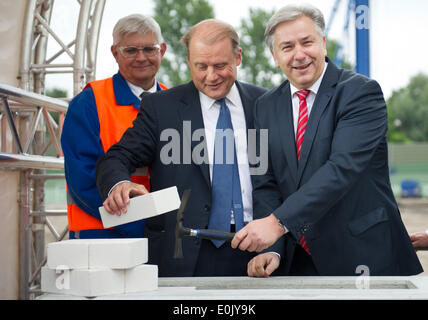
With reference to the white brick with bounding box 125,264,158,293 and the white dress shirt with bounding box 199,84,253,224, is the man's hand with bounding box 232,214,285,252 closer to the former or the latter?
the white brick with bounding box 125,264,158,293

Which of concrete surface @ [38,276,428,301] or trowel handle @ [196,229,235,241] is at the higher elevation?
trowel handle @ [196,229,235,241]

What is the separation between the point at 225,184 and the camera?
2.09 meters

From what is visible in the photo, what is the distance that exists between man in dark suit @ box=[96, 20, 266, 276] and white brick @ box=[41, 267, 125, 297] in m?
0.70

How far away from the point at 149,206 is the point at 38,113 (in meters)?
2.44

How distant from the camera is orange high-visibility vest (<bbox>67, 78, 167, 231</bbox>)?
8.15 ft

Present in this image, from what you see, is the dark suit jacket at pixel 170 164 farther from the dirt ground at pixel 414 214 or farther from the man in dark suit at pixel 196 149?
the dirt ground at pixel 414 214

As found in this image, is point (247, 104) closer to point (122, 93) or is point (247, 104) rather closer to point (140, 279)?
point (122, 93)

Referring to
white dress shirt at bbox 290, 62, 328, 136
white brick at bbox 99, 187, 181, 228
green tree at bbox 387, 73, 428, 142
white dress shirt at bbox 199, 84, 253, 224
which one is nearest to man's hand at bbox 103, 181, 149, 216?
white brick at bbox 99, 187, 181, 228

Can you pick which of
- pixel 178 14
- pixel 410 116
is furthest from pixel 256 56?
pixel 410 116

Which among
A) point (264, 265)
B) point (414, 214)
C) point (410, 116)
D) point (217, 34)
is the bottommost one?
point (414, 214)

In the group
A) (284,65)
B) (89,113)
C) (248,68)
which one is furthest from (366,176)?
(248,68)

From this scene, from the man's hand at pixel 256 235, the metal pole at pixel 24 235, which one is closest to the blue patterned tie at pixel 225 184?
the man's hand at pixel 256 235

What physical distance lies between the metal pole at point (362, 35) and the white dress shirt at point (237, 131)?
1.05m
